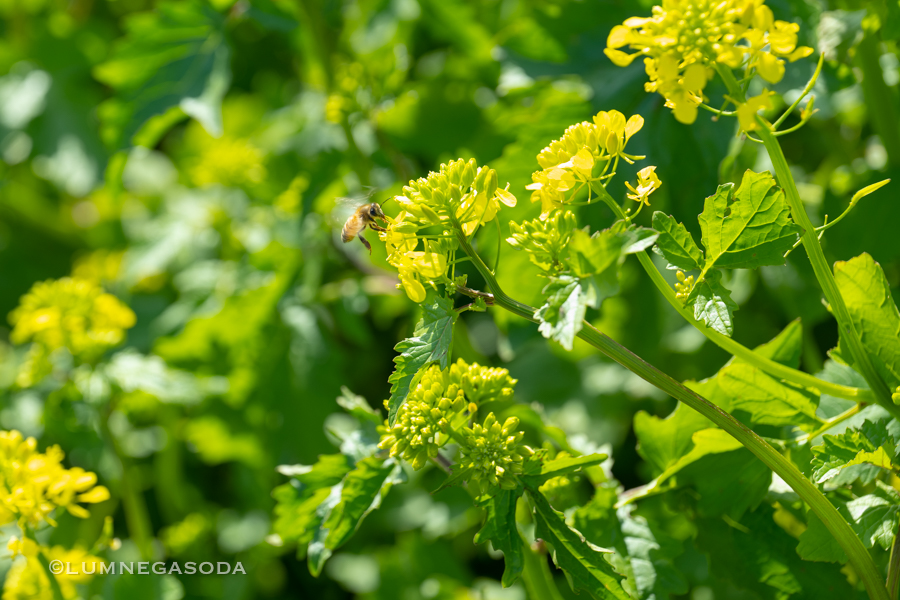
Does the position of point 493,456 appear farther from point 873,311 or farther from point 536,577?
point 873,311

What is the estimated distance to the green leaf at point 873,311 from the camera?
0.91 meters

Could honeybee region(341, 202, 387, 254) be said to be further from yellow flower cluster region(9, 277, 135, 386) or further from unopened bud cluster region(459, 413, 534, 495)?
yellow flower cluster region(9, 277, 135, 386)

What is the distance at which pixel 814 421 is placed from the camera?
3.24 ft

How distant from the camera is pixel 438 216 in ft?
2.67

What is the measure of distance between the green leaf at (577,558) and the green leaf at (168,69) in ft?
4.37

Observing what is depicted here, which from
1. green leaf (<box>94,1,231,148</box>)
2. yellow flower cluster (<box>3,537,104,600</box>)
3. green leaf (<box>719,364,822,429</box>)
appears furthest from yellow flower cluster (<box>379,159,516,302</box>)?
green leaf (<box>94,1,231,148</box>)

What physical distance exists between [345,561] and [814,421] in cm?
168

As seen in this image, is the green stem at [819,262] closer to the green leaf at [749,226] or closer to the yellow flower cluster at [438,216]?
the green leaf at [749,226]

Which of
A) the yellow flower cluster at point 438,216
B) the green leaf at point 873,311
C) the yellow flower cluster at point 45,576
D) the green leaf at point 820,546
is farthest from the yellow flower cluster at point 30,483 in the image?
the green leaf at point 873,311

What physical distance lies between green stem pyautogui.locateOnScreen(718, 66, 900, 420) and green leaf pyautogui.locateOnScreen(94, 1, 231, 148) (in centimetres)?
135

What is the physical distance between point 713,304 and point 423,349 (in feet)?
1.15

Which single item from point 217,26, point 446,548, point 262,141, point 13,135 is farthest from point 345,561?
point 13,135

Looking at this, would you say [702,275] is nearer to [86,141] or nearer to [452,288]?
[452,288]

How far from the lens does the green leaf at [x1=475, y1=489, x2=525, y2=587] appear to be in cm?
84
